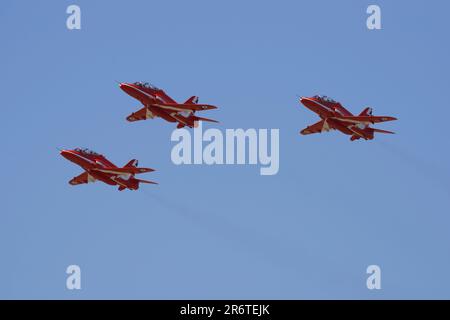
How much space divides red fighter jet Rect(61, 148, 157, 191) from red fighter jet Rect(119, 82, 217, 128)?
501cm

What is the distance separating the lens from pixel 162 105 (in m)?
85.4

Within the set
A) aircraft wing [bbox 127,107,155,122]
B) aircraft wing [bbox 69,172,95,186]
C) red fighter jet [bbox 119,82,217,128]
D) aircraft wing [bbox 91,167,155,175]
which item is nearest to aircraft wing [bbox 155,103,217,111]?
red fighter jet [bbox 119,82,217,128]

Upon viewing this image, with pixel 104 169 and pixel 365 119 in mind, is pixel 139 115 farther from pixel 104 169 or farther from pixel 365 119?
pixel 365 119

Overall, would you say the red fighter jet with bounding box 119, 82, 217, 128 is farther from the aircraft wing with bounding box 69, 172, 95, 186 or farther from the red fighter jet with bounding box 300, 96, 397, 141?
the red fighter jet with bounding box 300, 96, 397, 141

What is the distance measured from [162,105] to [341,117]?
14.4 metres

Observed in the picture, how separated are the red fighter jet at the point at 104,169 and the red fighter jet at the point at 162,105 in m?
5.01

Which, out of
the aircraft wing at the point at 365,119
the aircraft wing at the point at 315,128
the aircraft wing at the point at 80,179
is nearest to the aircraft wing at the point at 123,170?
the aircraft wing at the point at 80,179

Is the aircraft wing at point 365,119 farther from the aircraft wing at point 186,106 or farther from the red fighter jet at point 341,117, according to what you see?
the aircraft wing at point 186,106

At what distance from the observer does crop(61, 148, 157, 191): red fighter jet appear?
271 ft

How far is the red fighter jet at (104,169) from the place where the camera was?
82.6 metres
